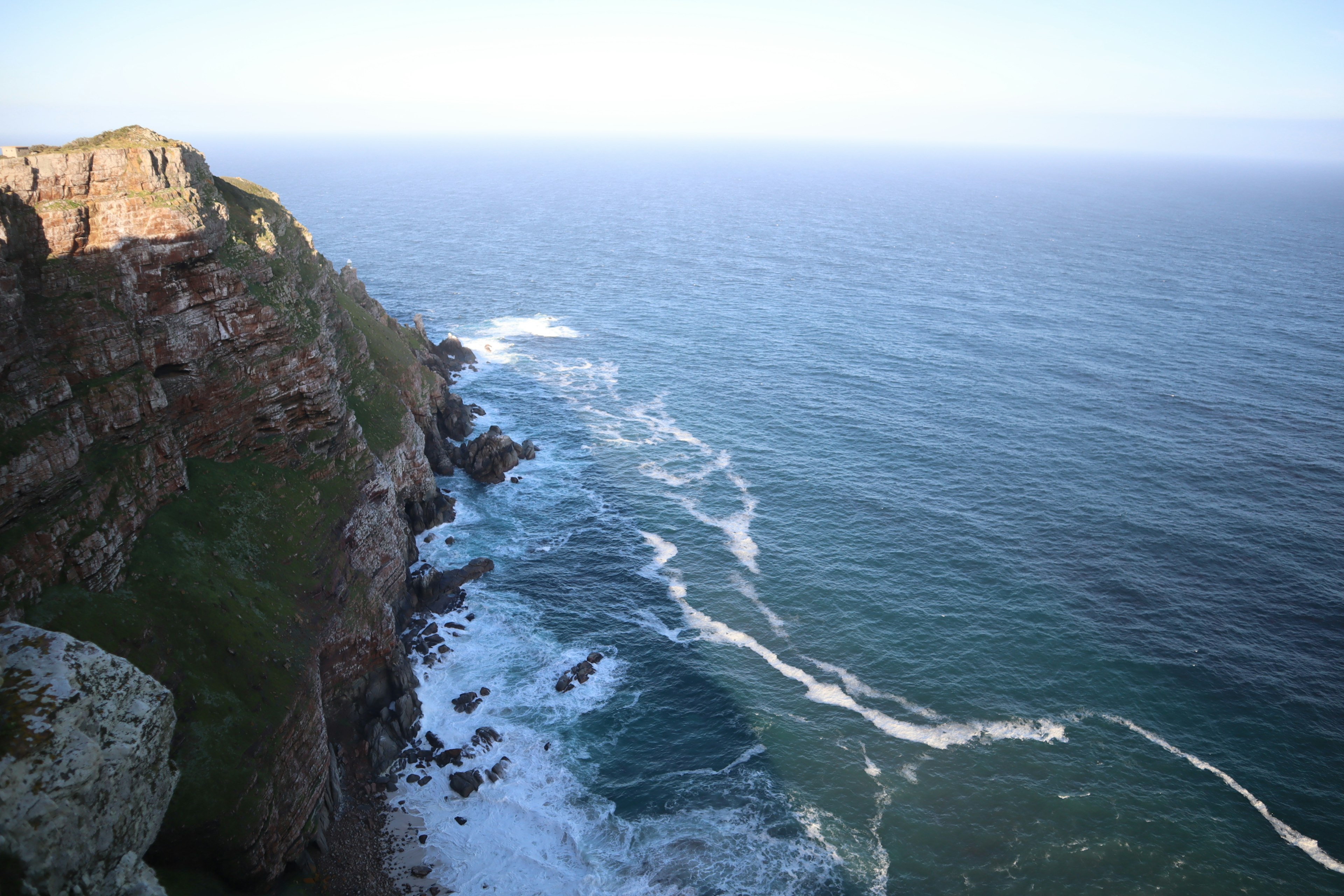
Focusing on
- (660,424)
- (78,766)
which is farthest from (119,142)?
(660,424)

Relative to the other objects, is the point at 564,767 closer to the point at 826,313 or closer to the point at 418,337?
the point at 418,337

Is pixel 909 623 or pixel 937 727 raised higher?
pixel 909 623

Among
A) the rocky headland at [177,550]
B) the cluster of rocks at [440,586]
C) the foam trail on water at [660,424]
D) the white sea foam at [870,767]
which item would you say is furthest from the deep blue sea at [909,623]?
the rocky headland at [177,550]

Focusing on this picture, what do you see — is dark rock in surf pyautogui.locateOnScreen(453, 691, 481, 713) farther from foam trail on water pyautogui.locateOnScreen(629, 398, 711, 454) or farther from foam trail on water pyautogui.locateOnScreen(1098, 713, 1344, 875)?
foam trail on water pyautogui.locateOnScreen(1098, 713, 1344, 875)

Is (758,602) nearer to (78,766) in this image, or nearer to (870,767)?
(870,767)

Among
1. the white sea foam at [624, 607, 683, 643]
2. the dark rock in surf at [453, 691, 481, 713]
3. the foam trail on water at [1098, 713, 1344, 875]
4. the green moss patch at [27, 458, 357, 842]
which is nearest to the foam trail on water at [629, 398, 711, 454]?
the white sea foam at [624, 607, 683, 643]

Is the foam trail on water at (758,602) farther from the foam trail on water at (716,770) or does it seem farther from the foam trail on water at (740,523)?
the foam trail on water at (716,770)
